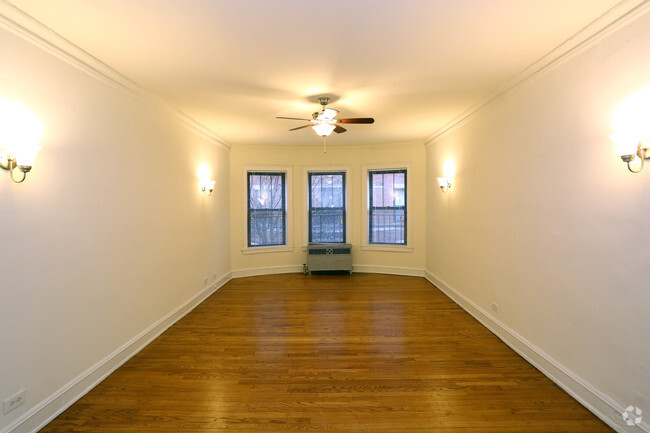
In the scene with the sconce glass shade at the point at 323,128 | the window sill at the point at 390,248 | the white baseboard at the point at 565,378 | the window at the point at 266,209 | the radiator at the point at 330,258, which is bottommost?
the white baseboard at the point at 565,378

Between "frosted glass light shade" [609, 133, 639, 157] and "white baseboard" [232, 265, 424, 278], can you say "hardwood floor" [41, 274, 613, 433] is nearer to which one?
"frosted glass light shade" [609, 133, 639, 157]

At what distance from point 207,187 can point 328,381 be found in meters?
3.46

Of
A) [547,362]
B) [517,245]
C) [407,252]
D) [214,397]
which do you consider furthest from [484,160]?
[214,397]

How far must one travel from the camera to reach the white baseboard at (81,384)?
6.74 ft

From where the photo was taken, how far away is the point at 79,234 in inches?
98.7

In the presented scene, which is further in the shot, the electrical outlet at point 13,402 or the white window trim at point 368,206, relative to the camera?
the white window trim at point 368,206

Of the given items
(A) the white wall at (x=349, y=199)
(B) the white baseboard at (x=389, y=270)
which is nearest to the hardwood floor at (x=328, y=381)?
(B) the white baseboard at (x=389, y=270)

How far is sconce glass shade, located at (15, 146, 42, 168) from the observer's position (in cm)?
194

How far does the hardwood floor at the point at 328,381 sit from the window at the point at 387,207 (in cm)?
248

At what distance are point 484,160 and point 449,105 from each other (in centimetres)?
80

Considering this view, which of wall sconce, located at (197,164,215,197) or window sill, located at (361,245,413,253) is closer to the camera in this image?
wall sconce, located at (197,164,215,197)

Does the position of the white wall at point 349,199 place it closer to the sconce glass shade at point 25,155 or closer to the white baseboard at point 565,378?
the white baseboard at point 565,378

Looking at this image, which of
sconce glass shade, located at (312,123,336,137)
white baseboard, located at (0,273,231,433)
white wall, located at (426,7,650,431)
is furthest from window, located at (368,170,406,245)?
white baseboard, located at (0,273,231,433)

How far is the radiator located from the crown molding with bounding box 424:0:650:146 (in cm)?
399
